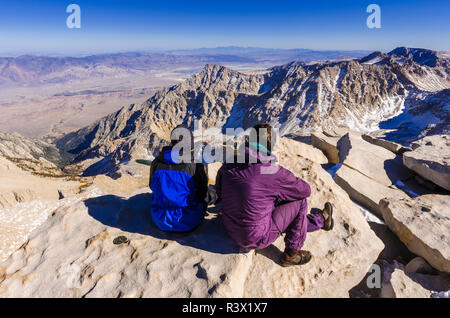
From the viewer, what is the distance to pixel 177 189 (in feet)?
18.5

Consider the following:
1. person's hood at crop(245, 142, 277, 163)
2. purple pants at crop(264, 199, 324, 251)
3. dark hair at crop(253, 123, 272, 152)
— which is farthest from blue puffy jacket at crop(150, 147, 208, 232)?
purple pants at crop(264, 199, 324, 251)

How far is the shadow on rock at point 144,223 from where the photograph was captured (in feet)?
18.7

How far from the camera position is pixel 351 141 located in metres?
13.0

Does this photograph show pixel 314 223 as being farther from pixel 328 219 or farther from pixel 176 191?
pixel 176 191

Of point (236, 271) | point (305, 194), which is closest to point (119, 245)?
point (236, 271)

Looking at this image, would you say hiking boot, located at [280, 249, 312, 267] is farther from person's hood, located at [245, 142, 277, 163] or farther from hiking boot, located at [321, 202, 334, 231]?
person's hood, located at [245, 142, 277, 163]

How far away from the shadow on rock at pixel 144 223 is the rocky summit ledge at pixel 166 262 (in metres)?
0.03

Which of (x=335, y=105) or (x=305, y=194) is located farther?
(x=335, y=105)

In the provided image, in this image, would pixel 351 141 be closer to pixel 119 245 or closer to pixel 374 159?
pixel 374 159

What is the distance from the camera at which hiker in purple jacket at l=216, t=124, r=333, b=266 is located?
4.75 meters

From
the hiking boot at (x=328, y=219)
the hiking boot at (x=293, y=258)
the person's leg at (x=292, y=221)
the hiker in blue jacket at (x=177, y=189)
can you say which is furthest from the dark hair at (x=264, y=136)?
the hiking boot at (x=328, y=219)

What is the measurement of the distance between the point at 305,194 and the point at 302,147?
8.73 m

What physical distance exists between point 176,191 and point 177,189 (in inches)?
2.2

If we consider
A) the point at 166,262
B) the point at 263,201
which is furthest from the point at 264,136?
the point at 166,262
